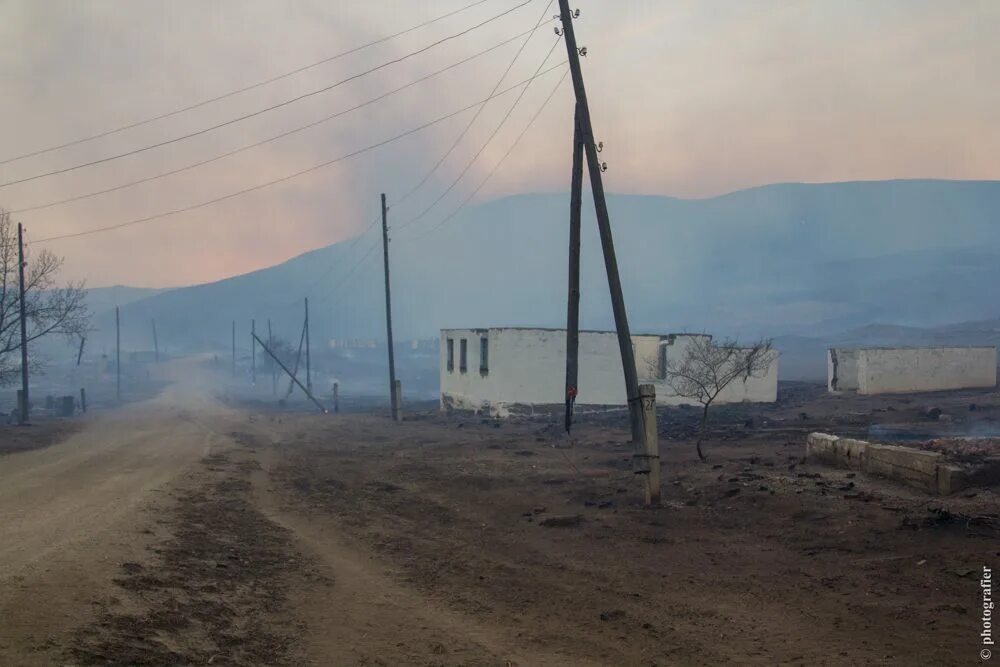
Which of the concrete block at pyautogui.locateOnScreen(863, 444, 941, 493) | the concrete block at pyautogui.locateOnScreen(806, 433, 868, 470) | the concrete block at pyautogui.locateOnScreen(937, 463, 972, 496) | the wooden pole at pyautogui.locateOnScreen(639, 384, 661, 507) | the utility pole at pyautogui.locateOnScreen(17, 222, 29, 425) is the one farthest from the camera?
the utility pole at pyautogui.locateOnScreen(17, 222, 29, 425)

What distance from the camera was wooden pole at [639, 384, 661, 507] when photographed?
12.7m

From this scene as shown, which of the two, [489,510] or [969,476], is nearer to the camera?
[969,476]

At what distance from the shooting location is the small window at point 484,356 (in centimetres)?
3756

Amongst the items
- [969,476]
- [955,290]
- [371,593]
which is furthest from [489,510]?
[955,290]

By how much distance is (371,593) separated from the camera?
8336 mm

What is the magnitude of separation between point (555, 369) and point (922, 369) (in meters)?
17.6

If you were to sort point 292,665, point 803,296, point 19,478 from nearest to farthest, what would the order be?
point 292,665 < point 19,478 < point 803,296

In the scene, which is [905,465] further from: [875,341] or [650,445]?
[875,341]

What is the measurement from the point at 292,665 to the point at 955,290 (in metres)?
180

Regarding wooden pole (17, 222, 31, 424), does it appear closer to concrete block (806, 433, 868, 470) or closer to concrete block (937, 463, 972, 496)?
concrete block (806, 433, 868, 470)

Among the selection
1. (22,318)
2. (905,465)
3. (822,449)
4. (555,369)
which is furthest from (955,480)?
(22,318)

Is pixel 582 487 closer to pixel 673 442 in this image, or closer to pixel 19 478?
pixel 673 442

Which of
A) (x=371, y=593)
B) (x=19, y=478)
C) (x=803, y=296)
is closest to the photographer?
(x=371, y=593)

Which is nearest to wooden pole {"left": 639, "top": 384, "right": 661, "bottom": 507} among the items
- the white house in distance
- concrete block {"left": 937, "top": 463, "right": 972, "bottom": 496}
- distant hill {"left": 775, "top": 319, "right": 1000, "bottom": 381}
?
concrete block {"left": 937, "top": 463, "right": 972, "bottom": 496}
